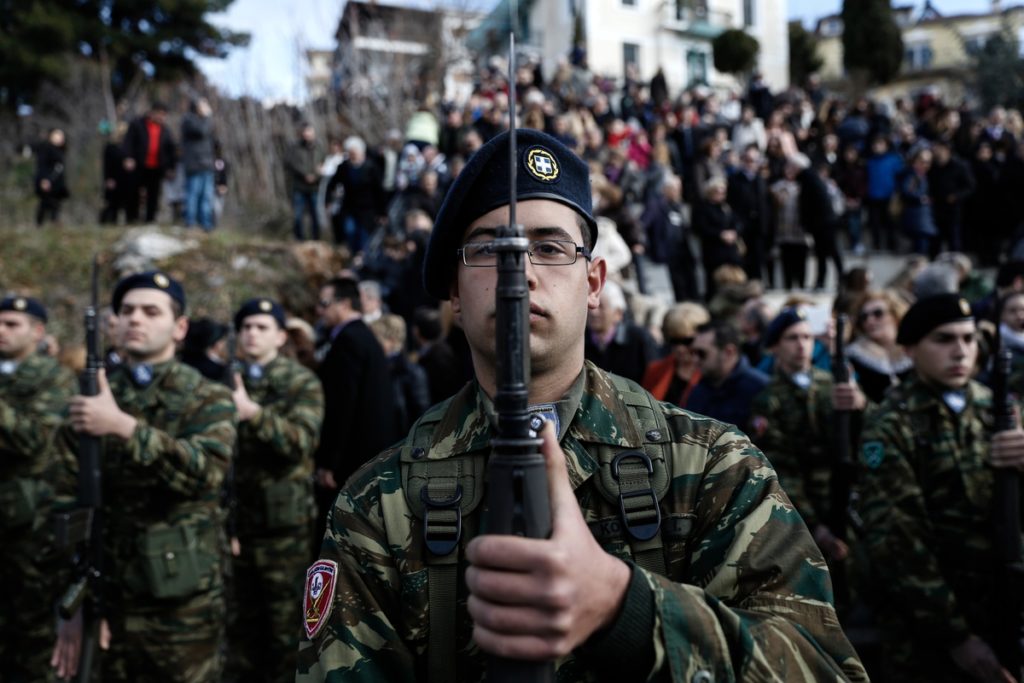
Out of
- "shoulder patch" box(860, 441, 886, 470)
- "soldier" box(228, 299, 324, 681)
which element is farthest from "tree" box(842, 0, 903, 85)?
"shoulder patch" box(860, 441, 886, 470)

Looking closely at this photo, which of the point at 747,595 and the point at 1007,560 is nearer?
the point at 747,595

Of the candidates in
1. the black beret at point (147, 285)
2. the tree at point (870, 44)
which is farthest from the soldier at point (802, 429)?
the tree at point (870, 44)

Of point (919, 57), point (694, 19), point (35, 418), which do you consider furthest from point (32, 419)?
point (919, 57)

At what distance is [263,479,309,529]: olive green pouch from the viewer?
19.3 ft

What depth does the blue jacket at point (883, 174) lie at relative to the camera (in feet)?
49.1

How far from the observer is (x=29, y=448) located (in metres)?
6.02

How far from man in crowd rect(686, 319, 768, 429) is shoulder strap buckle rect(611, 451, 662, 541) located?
12.9ft

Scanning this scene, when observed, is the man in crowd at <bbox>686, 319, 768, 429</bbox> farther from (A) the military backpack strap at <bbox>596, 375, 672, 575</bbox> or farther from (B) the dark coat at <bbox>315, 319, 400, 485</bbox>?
(A) the military backpack strap at <bbox>596, 375, 672, 575</bbox>

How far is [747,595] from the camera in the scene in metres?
1.75

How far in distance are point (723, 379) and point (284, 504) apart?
9.81 feet

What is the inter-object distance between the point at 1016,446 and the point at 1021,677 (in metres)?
0.97

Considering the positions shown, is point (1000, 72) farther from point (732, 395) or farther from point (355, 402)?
point (355, 402)

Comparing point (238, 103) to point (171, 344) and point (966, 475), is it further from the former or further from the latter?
point (966, 475)

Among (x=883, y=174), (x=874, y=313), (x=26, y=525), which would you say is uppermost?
(x=883, y=174)
